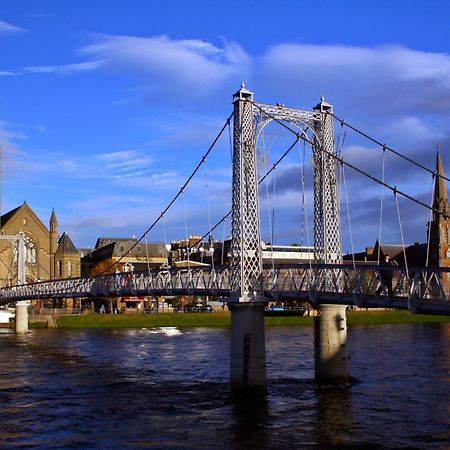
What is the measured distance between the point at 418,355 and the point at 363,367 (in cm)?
972

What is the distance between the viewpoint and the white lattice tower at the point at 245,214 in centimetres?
4041

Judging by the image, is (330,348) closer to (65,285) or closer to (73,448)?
(73,448)

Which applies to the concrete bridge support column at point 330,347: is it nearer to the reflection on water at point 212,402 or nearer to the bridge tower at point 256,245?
the bridge tower at point 256,245

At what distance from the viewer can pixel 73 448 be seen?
27875 millimetres

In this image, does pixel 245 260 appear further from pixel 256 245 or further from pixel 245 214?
pixel 245 214

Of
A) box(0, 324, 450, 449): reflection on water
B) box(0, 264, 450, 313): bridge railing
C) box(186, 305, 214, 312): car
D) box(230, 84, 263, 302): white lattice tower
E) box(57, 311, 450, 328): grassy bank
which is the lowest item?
box(0, 324, 450, 449): reflection on water

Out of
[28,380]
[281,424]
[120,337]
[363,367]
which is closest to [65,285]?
[120,337]

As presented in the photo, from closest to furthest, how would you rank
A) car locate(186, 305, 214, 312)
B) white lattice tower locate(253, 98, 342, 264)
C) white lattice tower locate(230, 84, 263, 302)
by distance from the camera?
white lattice tower locate(230, 84, 263, 302) → white lattice tower locate(253, 98, 342, 264) → car locate(186, 305, 214, 312)

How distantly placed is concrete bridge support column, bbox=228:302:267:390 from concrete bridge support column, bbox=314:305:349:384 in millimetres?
3911

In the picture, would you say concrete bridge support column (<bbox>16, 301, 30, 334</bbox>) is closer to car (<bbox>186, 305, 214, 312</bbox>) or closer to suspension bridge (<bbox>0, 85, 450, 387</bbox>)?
car (<bbox>186, 305, 214, 312</bbox>)

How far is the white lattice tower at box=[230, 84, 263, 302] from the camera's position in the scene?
4041cm

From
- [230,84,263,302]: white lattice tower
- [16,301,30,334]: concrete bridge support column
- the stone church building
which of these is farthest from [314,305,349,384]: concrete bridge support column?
the stone church building

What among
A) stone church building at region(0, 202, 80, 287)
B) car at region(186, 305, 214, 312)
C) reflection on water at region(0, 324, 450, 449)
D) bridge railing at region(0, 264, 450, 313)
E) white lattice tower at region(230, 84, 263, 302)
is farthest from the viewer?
stone church building at region(0, 202, 80, 287)

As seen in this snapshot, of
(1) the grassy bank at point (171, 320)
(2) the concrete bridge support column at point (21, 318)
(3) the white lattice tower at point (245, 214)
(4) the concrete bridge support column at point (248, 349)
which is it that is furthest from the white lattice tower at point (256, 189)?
(1) the grassy bank at point (171, 320)
